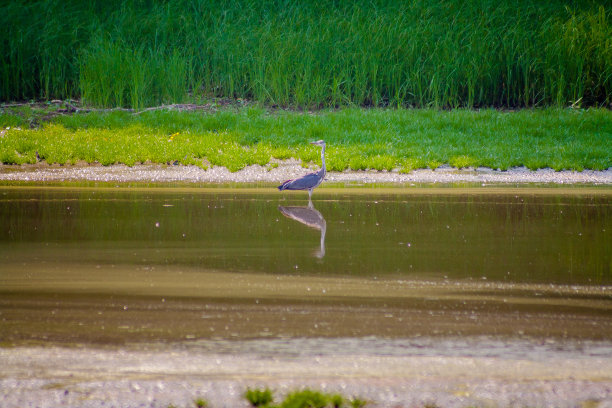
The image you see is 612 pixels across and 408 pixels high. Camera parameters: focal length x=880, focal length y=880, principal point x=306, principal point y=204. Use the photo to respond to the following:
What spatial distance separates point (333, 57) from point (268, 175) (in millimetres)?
8804

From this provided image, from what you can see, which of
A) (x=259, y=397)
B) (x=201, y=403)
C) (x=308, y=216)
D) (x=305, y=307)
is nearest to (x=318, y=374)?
(x=259, y=397)

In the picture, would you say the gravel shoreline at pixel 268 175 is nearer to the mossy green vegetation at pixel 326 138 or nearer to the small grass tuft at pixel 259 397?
the mossy green vegetation at pixel 326 138

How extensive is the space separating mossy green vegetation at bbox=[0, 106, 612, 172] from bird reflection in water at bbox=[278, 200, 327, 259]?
231 inches

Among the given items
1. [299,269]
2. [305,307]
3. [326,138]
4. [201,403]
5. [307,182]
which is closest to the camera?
[201,403]

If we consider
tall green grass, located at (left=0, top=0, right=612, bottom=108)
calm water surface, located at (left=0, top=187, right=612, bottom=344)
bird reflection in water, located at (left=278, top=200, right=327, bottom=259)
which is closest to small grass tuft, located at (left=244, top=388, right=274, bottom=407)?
calm water surface, located at (left=0, top=187, right=612, bottom=344)

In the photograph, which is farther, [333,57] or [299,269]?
[333,57]

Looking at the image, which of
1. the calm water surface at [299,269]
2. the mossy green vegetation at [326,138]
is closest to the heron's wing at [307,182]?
the calm water surface at [299,269]

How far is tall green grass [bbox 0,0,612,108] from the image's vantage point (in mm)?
25438

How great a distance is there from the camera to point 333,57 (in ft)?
85.3

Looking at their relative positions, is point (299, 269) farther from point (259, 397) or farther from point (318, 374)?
point (259, 397)

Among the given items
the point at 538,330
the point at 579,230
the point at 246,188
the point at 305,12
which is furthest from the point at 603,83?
the point at 538,330

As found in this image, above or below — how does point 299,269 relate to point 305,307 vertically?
below

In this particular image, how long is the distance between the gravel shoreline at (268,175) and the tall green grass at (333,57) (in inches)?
254

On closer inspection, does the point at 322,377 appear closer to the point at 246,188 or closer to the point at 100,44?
the point at 246,188
